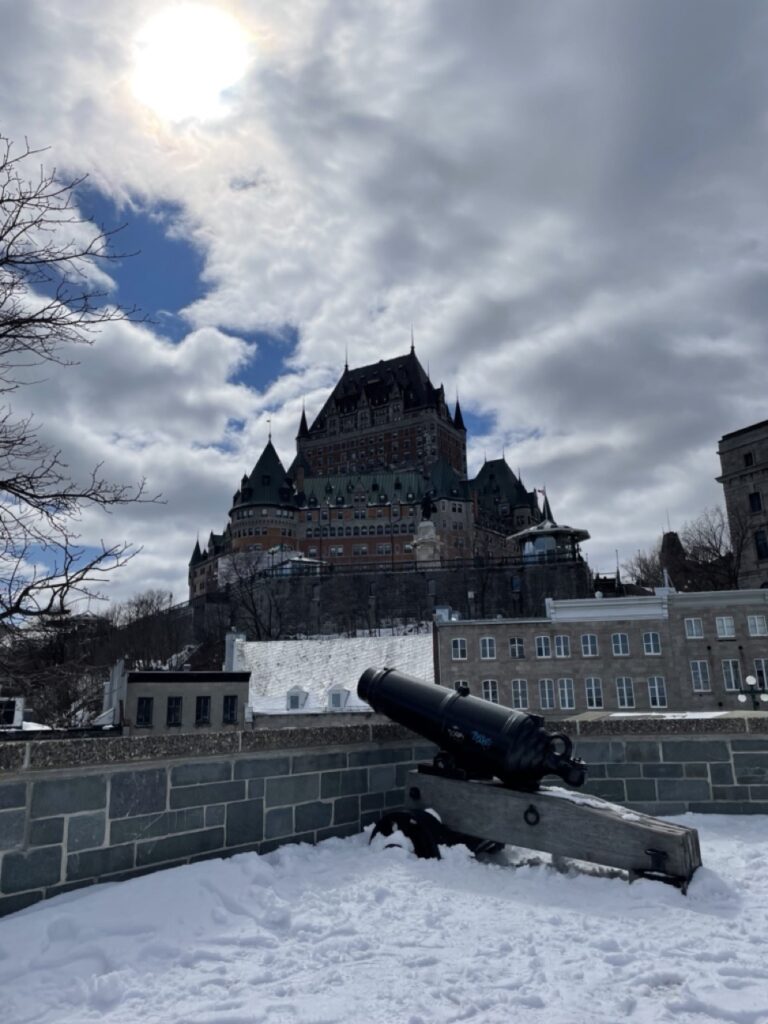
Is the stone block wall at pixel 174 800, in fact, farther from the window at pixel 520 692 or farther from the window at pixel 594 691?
the window at pixel 594 691

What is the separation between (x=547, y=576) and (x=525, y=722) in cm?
6119

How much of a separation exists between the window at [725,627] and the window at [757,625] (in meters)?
0.82

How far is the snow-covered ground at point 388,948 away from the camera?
3.46 meters

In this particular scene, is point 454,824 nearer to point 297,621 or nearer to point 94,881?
point 94,881

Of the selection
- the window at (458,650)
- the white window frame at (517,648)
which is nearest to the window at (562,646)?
the white window frame at (517,648)

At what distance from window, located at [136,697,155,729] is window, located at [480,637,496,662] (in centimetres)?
1816

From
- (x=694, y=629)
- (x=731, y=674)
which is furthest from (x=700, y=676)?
(x=694, y=629)

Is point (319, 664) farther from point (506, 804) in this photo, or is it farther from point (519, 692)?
point (506, 804)

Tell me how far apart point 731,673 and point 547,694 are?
31.8ft

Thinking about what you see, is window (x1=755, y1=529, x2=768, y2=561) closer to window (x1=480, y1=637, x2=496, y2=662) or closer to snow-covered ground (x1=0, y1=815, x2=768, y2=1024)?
window (x1=480, y1=637, x2=496, y2=662)

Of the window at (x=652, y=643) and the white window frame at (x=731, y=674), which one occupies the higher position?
the window at (x=652, y=643)

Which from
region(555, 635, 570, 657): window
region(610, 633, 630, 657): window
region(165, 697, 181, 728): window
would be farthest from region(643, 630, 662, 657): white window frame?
region(165, 697, 181, 728): window

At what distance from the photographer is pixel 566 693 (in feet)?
133

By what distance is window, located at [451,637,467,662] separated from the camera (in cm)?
4188
